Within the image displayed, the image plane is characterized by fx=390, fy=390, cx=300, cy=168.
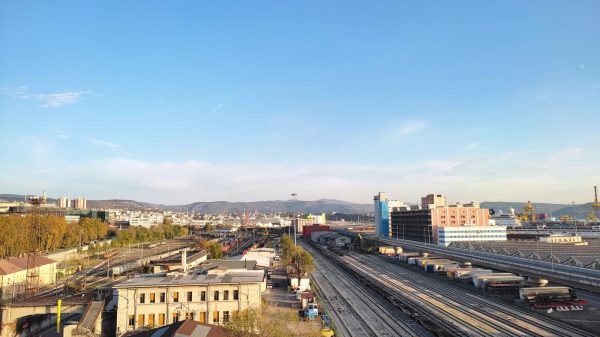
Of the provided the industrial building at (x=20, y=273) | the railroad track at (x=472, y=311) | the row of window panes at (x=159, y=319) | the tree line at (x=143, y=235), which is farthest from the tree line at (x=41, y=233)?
the railroad track at (x=472, y=311)

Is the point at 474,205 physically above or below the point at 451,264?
above

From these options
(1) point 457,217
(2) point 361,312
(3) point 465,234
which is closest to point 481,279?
(2) point 361,312

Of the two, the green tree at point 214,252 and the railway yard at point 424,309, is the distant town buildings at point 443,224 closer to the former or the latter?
the railway yard at point 424,309

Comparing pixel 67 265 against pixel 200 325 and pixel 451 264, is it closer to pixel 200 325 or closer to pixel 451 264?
pixel 200 325

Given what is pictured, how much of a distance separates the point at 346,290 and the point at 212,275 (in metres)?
27.1

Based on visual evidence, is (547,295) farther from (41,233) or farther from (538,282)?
(41,233)

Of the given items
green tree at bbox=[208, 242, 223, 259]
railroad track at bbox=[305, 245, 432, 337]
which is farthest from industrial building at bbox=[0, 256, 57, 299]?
railroad track at bbox=[305, 245, 432, 337]

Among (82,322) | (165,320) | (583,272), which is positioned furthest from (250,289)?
(583,272)

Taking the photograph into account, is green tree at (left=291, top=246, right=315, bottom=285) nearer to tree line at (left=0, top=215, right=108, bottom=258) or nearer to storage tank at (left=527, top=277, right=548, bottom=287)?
storage tank at (left=527, top=277, right=548, bottom=287)

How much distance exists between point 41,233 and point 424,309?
91107mm

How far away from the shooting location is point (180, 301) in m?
38.3

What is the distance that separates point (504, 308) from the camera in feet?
159

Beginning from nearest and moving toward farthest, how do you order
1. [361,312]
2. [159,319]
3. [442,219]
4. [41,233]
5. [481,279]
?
[159,319], [361,312], [481,279], [41,233], [442,219]

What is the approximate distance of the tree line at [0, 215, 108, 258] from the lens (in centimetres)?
8156
